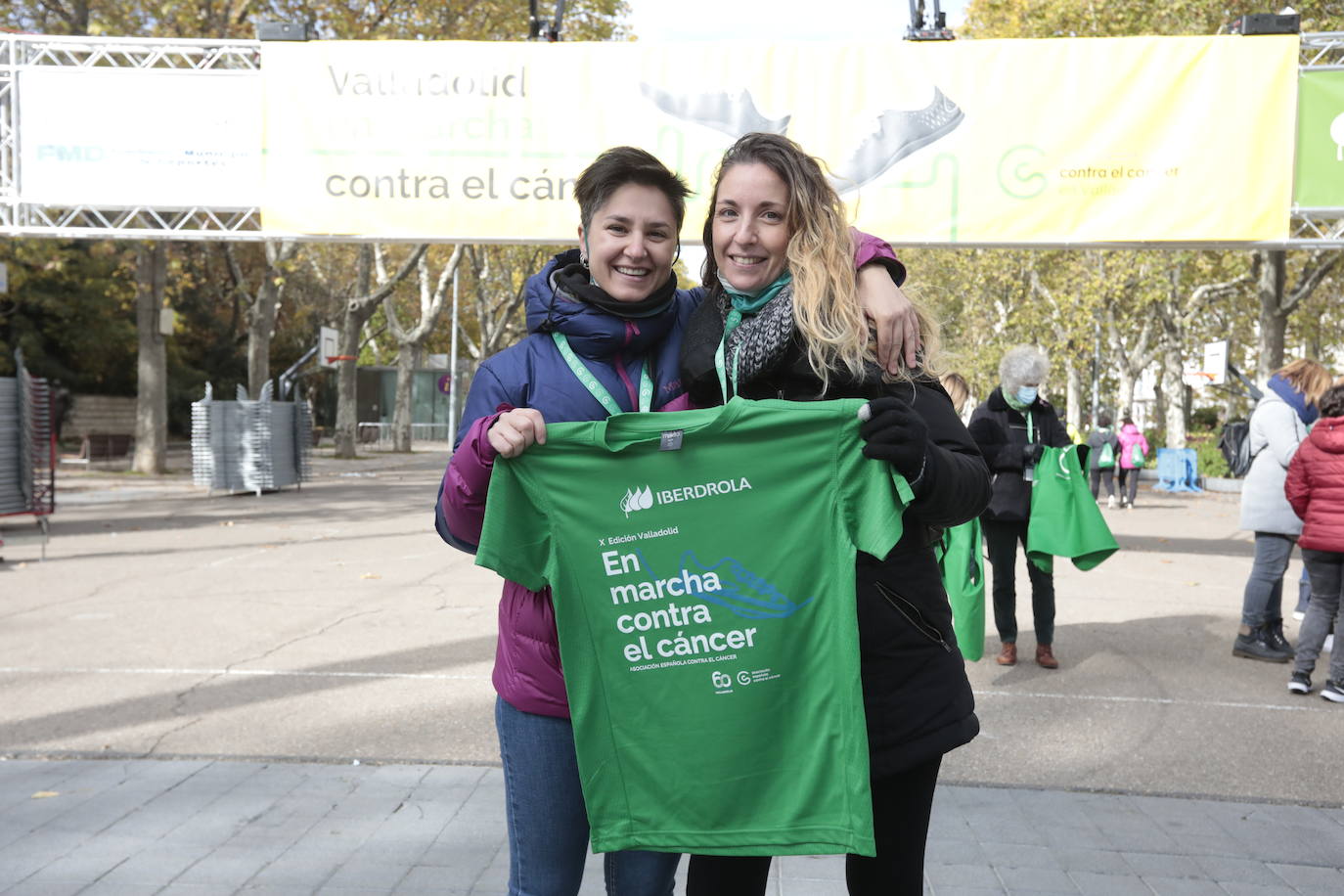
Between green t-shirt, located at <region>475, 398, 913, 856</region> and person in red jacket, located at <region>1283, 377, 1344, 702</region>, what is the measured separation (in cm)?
549

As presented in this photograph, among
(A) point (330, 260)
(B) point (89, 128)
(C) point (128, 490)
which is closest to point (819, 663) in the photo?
(B) point (89, 128)

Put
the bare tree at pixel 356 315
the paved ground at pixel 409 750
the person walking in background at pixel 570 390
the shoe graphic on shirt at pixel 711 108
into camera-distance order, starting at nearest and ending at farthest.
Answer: the person walking in background at pixel 570 390 → the paved ground at pixel 409 750 → the shoe graphic on shirt at pixel 711 108 → the bare tree at pixel 356 315

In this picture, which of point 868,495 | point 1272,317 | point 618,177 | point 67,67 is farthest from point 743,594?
point 1272,317

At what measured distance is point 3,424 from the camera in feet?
41.2

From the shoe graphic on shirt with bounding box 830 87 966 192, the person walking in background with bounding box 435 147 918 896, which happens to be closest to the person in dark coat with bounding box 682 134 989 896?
the person walking in background with bounding box 435 147 918 896

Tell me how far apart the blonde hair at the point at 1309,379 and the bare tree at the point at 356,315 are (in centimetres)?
2155

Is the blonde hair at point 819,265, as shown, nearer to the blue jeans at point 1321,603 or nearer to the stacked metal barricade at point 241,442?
the blue jeans at point 1321,603

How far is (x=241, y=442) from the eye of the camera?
65.5 feet

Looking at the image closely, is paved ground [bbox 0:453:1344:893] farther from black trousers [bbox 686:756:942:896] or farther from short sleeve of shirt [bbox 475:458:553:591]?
short sleeve of shirt [bbox 475:458:553:591]

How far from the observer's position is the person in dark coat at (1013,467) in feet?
23.3

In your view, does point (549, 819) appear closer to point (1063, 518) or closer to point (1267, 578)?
point (1063, 518)

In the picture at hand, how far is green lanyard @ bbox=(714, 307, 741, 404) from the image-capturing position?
2.26m

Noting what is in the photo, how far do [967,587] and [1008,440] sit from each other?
1402mm

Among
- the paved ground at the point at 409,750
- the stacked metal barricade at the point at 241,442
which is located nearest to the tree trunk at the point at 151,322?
the stacked metal barricade at the point at 241,442
